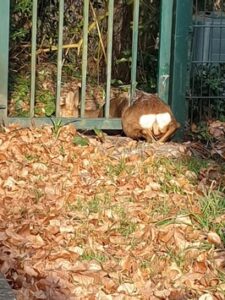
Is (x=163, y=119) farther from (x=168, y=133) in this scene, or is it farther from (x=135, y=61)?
(x=135, y=61)

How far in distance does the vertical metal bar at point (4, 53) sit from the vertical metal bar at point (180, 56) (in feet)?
4.62

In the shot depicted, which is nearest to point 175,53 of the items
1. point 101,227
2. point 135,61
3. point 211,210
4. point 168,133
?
point 135,61

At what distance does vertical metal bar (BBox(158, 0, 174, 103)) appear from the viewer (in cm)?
803

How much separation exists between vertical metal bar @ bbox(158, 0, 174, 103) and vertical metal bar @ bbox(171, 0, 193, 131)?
0.08 metres

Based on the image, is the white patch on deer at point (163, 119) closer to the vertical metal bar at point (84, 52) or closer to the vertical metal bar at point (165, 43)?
the vertical metal bar at point (165, 43)

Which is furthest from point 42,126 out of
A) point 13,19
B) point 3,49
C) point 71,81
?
point 13,19

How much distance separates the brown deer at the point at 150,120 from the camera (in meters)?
7.93

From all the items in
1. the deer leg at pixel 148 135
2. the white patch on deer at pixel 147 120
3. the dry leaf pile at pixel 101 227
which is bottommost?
the dry leaf pile at pixel 101 227

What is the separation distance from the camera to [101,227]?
5637 mm

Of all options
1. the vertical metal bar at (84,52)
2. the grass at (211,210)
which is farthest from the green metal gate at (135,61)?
the grass at (211,210)

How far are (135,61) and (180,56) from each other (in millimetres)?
383

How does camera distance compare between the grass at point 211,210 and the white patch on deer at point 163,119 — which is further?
the white patch on deer at point 163,119

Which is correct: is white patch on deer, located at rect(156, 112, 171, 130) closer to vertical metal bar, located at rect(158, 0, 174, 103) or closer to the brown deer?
the brown deer

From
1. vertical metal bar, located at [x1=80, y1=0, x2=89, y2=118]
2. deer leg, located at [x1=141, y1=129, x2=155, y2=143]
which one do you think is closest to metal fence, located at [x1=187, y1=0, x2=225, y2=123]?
deer leg, located at [x1=141, y1=129, x2=155, y2=143]
